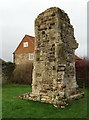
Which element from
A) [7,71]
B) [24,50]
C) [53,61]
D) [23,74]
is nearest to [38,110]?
[53,61]

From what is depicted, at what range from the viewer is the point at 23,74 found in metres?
26.1

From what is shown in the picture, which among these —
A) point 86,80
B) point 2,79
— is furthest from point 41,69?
point 2,79

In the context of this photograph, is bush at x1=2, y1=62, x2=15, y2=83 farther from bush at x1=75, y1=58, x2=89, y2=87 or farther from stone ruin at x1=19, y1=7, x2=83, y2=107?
stone ruin at x1=19, y1=7, x2=83, y2=107

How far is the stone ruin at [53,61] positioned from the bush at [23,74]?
12662mm

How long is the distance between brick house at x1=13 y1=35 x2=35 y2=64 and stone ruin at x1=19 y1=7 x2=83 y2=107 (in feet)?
87.0

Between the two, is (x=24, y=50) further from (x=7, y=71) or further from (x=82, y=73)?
(x=82, y=73)

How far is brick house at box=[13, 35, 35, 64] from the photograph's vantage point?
39.8 metres

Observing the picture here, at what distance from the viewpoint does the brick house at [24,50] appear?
39787mm

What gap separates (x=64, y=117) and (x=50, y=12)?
18.9 feet

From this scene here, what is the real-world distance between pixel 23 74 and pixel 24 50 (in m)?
15.4

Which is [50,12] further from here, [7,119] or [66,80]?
[7,119]

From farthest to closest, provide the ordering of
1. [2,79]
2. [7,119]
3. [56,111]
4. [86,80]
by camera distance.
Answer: [2,79] < [86,80] < [56,111] < [7,119]

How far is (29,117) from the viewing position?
9.02 m

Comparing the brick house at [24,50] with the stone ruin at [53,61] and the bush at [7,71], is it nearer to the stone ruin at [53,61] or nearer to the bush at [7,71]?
the bush at [7,71]
